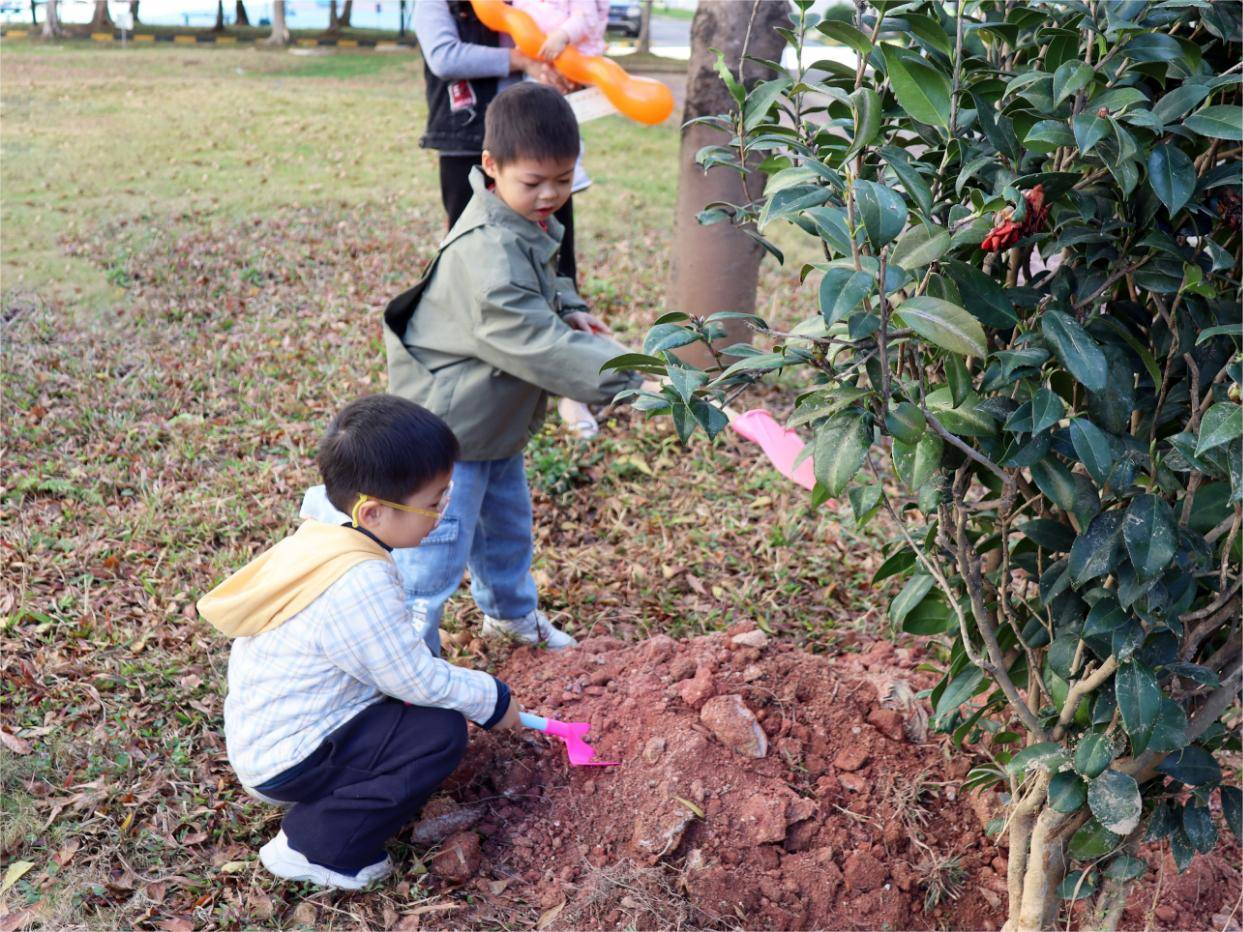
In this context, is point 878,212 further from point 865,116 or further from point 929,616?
point 929,616

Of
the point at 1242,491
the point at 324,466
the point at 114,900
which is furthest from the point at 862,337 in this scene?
the point at 114,900

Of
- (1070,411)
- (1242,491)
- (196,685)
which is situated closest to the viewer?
(1242,491)

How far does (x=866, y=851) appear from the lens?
239 centimetres

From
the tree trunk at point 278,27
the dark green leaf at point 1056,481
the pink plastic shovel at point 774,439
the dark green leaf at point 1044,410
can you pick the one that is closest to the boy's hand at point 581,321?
the pink plastic shovel at point 774,439

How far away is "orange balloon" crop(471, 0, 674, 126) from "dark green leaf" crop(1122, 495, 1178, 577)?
291 centimetres

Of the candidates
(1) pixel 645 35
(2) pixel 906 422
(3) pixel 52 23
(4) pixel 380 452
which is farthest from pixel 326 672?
(1) pixel 645 35

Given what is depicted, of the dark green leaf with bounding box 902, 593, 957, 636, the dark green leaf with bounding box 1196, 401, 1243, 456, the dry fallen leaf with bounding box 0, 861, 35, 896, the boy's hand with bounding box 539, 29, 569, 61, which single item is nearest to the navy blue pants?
the dry fallen leaf with bounding box 0, 861, 35, 896

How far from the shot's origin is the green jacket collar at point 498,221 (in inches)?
110

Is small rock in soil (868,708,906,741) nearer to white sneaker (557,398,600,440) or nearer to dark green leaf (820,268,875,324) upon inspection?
dark green leaf (820,268,875,324)

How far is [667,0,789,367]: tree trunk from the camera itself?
14.1 ft

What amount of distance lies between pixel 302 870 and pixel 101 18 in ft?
39.6

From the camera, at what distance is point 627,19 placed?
2084 cm

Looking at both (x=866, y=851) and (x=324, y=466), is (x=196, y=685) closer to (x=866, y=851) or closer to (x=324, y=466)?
(x=324, y=466)

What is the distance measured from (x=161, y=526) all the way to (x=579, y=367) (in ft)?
5.86
